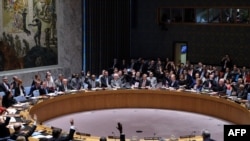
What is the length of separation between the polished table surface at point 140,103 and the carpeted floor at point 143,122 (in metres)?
0.24

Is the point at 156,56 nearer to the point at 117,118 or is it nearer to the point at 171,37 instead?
the point at 171,37

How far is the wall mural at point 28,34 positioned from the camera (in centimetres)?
2016

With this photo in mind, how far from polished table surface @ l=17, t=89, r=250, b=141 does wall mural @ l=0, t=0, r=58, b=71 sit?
532cm

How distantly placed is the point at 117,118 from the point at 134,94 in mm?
1934

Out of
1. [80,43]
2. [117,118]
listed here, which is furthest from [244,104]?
[80,43]

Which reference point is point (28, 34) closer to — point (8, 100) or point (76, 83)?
point (76, 83)

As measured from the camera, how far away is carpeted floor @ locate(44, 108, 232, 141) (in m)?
14.3

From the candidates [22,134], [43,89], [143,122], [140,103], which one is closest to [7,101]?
[43,89]

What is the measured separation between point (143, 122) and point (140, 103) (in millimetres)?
2401

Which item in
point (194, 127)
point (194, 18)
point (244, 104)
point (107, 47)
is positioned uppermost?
point (194, 18)

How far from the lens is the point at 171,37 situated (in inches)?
1046

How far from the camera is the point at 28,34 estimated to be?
69.4ft

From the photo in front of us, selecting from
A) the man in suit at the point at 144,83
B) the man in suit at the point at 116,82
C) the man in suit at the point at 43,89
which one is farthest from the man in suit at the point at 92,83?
the man in suit at the point at 43,89

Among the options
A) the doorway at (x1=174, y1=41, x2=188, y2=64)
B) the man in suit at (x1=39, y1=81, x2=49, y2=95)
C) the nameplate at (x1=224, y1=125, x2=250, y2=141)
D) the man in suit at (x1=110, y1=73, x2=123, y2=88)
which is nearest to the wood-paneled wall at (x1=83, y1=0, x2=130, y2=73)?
the doorway at (x1=174, y1=41, x2=188, y2=64)
